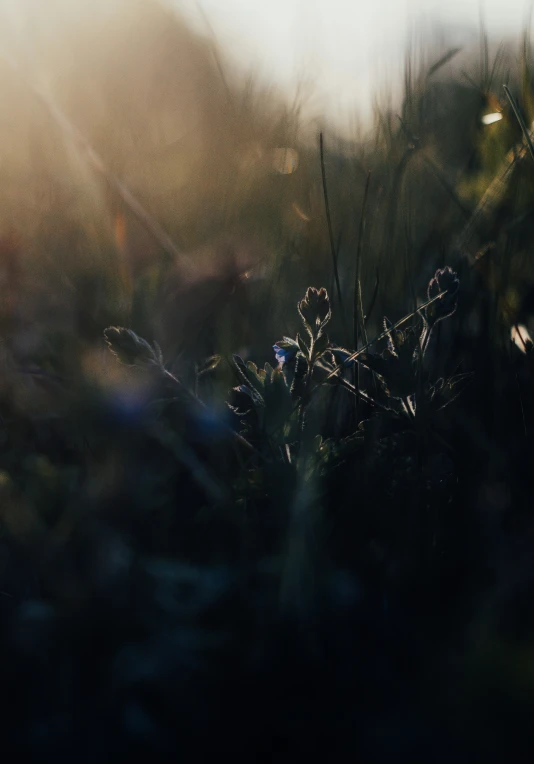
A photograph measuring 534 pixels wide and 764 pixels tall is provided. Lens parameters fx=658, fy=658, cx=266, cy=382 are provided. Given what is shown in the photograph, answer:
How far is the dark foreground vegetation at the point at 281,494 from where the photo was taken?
24.2 inches

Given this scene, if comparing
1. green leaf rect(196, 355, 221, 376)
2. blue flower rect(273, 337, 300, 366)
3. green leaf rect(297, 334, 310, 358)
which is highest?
blue flower rect(273, 337, 300, 366)

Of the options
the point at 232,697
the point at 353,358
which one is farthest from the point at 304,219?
the point at 232,697

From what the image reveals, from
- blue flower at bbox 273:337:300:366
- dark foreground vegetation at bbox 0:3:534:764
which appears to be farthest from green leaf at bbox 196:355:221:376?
blue flower at bbox 273:337:300:366

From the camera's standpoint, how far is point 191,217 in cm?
160

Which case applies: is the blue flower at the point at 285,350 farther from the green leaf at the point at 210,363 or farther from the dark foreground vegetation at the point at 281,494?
the green leaf at the point at 210,363

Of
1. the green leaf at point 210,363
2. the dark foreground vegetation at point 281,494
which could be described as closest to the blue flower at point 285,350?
the dark foreground vegetation at point 281,494

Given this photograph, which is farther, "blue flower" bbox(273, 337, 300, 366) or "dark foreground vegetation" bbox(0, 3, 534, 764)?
"blue flower" bbox(273, 337, 300, 366)

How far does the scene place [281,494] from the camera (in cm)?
77

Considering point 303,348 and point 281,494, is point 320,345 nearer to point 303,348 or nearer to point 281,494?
point 303,348

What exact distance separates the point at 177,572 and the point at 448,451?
1.27 feet

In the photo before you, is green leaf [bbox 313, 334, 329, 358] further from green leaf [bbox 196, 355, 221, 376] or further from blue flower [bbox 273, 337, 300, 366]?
green leaf [bbox 196, 355, 221, 376]

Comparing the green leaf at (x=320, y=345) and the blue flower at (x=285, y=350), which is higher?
the blue flower at (x=285, y=350)

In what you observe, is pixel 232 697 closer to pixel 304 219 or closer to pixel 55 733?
pixel 55 733

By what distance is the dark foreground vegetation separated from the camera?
24.2 inches
